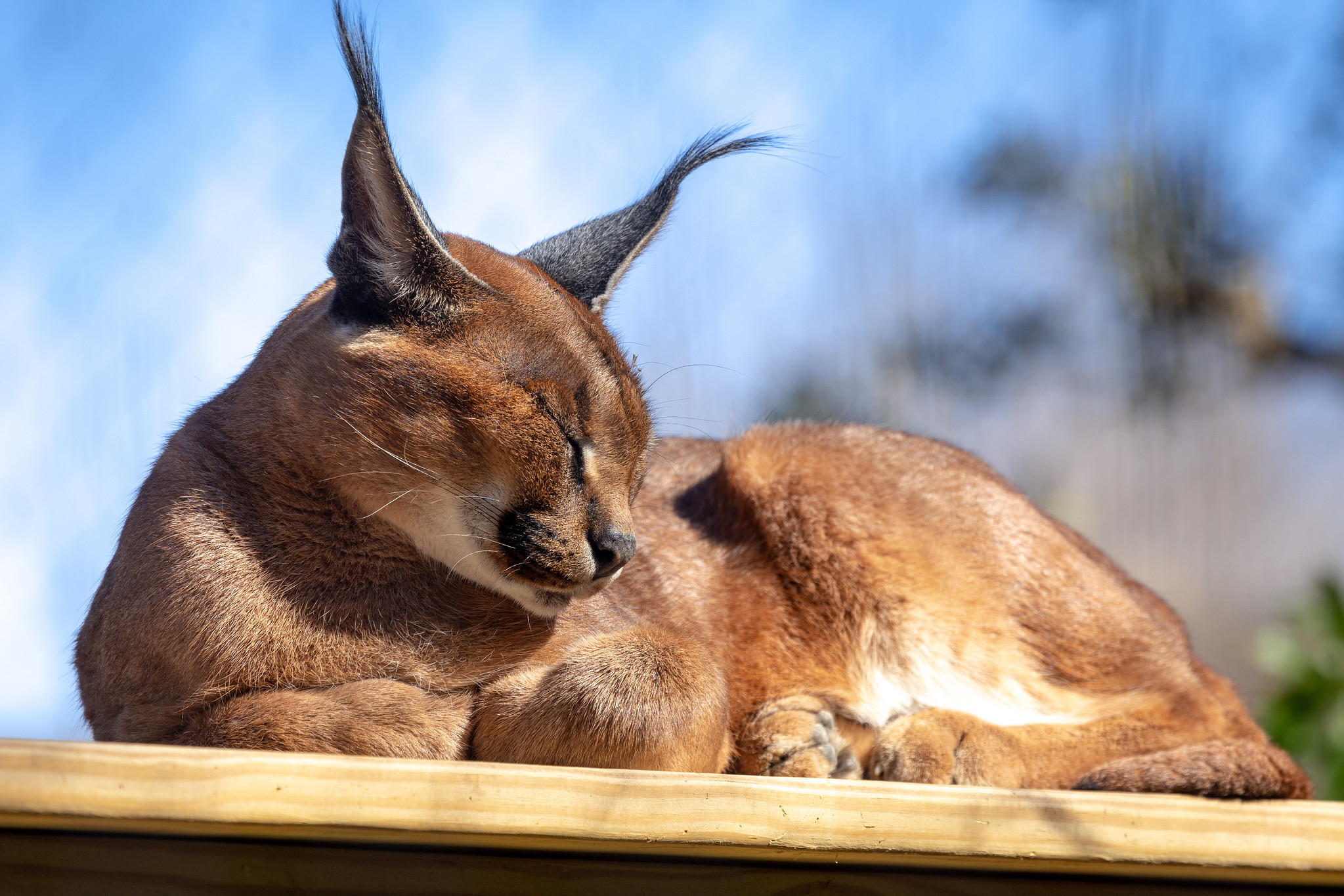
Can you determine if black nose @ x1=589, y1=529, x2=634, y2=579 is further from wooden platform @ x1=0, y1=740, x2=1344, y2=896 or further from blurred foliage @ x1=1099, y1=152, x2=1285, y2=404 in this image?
blurred foliage @ x1=1099, y1=152, x2=1285, y2=404

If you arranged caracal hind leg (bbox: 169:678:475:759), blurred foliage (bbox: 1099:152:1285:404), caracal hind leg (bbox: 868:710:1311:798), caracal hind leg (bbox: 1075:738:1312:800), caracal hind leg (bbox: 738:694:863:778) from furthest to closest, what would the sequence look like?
blurred foliage (bbox: 1099:152:1285:404)
caracal hind leg (bbox: 738:694:863:778)
caracal hind leg (bbox: 868:710:1311:798)
caracal hind leg (bbox: 1075:738:1312:800)
caracal hind leg (bbox: 169:678:475:759)

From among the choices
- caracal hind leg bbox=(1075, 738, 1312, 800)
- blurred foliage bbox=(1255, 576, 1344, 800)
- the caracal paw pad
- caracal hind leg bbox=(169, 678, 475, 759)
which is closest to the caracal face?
caracal hind leg bbox=(169, 678, 475, 759)

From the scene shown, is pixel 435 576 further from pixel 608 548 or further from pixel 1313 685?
pixel 1313 685

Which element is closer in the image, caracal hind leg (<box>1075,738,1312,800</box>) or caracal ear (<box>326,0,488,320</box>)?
caracal ear (<box>326,0,488,320</box>)

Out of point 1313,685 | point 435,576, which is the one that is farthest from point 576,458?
point 1313,685

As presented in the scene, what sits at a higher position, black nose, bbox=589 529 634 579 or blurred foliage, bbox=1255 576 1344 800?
black nose, bbox=589 529 634 579

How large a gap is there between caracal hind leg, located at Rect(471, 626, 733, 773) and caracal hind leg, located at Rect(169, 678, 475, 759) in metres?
0.10

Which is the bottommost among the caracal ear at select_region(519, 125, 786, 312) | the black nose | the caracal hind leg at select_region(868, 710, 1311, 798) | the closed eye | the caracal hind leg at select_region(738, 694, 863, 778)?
the caracal hind leg at select_region(868, 710, 1311, 798)

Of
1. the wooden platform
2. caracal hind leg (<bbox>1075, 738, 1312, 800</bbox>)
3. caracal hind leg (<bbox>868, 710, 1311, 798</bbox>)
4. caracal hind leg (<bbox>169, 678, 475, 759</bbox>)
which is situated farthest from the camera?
caracal hind leg (<bbox>868, 710, 1311, 798</bbox>)

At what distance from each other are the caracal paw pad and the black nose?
84 cm

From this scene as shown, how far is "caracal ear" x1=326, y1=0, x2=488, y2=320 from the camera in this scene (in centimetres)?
187

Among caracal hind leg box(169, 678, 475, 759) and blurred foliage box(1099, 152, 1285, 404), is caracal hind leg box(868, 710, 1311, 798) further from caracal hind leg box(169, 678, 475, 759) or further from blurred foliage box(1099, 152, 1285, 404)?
blurred foliage box(1099, 152, 1285, 404)

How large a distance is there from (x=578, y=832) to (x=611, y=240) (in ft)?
4.62

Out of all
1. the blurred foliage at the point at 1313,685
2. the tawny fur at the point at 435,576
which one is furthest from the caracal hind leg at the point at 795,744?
the blurred foliage at the point at 1313,685
